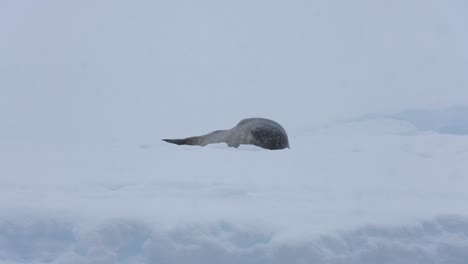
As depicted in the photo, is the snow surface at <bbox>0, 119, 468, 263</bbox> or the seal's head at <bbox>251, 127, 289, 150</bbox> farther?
the seal's head at <bbox>251, 127, 289, 150</bbox>

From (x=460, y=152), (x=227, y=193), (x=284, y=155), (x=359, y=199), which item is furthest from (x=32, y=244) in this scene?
(x=460, y=152)

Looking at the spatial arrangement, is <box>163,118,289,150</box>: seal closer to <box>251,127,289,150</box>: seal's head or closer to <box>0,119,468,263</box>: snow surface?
<box>251,127,289,150</box>: seal's head

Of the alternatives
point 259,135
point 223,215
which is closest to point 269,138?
point 259,135

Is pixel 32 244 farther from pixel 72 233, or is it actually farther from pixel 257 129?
pixel 257 129

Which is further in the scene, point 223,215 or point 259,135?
point 259,135

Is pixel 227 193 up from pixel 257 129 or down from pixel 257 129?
down

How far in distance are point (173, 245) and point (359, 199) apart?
3.20 feet

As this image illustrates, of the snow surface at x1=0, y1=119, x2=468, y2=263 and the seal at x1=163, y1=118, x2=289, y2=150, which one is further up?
the seal at x1=163, y1=118, x2=289, y2=150

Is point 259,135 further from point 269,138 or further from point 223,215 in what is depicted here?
point 223,215

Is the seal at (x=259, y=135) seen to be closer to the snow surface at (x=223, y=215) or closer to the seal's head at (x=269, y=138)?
the seal's head at (x=269, y=138)

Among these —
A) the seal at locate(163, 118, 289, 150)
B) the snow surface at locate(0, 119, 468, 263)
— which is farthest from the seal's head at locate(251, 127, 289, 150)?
the snow surface at locate(0, 119, 468, 263)

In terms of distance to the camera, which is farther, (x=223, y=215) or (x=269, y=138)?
(x=269, y=138)

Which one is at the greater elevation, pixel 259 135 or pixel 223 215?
pixel 259 135

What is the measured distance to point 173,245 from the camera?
5.31 feet
